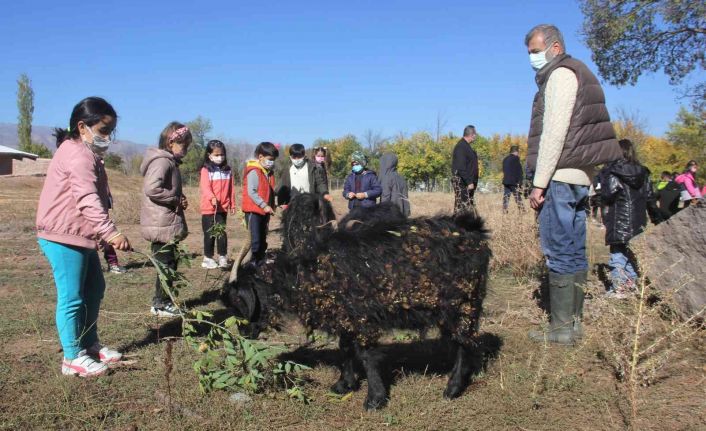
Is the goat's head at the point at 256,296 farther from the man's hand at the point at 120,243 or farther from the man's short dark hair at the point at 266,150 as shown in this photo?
the man's short dark hair at the point at 266,150

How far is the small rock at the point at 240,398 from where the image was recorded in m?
3.73

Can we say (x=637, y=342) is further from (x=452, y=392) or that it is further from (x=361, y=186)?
(x=361, y=186)

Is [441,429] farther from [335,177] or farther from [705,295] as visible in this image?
[335,177]

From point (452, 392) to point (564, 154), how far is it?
2199 millimetres

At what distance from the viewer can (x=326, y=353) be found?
4.76 metres

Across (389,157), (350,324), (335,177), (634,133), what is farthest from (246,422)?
(634,133)

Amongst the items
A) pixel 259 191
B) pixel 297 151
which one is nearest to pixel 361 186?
pixel 297 151

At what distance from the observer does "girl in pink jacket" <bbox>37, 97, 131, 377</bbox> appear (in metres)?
3.88

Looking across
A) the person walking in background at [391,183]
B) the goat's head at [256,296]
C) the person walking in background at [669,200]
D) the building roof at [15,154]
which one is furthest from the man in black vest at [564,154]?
the building roof at [15,154]

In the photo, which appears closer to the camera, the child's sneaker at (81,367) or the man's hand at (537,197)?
the child's sneaker at (81,367)

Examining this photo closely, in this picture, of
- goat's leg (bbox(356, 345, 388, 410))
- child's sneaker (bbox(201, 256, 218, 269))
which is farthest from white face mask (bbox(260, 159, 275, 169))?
goat's leg (bbox(356, 345, 388, 410))

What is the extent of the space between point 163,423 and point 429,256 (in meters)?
2.06

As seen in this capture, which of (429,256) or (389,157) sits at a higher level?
(389,157)

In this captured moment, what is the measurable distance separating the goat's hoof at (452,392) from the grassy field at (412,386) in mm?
59
